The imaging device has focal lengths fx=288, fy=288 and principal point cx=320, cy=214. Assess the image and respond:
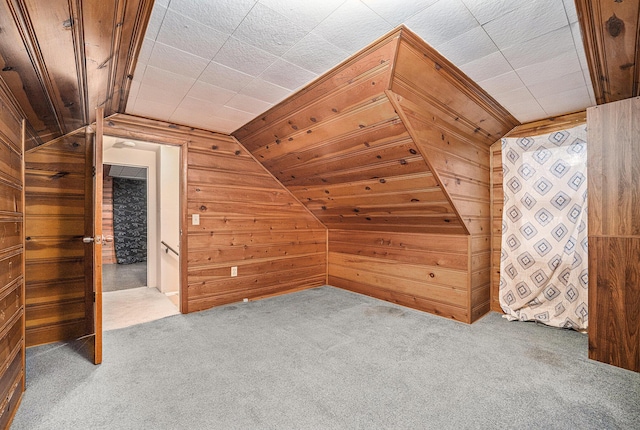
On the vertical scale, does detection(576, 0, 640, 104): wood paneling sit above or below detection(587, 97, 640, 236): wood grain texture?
above

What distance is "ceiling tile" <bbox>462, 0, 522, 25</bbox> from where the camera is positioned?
4.31 feet

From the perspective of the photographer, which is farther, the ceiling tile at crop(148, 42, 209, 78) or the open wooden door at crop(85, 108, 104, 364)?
the open wooden door at crop(85, 108, 104, 364)

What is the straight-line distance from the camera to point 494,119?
2.67 m

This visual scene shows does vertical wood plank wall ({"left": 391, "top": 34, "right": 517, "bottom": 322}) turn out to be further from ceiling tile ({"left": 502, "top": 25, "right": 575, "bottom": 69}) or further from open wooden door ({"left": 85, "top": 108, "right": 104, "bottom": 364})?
open wooden door ({"left": 85, "top": 108, "right": 104, "bottom": 364})

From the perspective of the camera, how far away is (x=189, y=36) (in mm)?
1564

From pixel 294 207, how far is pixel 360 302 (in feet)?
5.06

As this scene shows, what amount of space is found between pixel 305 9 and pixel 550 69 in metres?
1.65

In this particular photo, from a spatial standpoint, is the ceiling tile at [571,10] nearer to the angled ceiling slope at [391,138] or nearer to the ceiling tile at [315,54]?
the angled ceiling slope at [391,138]

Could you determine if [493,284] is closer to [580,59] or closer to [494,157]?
[494,157]

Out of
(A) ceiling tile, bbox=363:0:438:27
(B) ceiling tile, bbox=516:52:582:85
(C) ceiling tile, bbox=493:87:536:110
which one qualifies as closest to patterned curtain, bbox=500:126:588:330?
(C) ceiling tile, bbox=493:87:536:110

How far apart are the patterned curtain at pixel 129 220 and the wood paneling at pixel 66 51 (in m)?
5.59

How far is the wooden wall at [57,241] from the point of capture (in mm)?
2361

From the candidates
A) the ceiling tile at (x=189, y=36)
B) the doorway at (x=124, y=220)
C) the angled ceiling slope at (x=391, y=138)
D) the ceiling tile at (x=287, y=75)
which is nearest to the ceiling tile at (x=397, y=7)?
the angled ceiling slope at (x=391, y=138)

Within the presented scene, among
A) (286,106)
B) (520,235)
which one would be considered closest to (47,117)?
(286,106)
